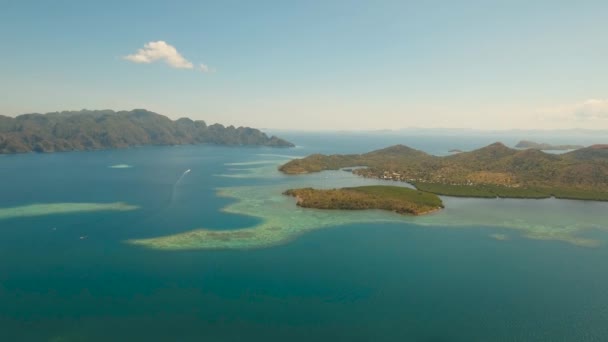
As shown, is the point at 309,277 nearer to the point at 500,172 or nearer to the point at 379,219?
the point at 379,219

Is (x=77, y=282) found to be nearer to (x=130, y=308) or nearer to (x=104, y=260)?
(x=104, y=260)

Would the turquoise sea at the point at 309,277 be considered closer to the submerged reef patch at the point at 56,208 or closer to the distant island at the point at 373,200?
the submerged reef patch at the point at 56,208

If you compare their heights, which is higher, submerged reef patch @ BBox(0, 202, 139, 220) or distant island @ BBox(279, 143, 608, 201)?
distant island @ BBox(279, 143, 608, 201)

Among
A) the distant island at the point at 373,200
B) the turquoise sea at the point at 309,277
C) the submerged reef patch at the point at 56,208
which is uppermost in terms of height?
the distant island at the point at 373,200

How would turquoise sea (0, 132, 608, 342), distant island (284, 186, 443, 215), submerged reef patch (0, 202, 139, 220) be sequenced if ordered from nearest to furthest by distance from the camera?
turquoise sea (0, 132, 608, 342) < submerged reef patch (0, 202, 139, 220) < distant island (284, 186, 443, 215)

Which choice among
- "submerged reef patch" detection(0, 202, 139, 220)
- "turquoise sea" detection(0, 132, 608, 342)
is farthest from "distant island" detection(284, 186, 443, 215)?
"submerged reef patch" detection(0, 202, 139, 220)

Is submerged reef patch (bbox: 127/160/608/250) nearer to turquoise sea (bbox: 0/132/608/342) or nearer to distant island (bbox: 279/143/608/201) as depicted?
turquoise sea (bbox: 0/132/608/342)

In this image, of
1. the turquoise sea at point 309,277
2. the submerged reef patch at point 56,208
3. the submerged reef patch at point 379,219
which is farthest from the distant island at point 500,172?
the submerged reef patch at point 56,208

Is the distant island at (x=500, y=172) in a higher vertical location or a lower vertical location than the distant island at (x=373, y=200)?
higher
